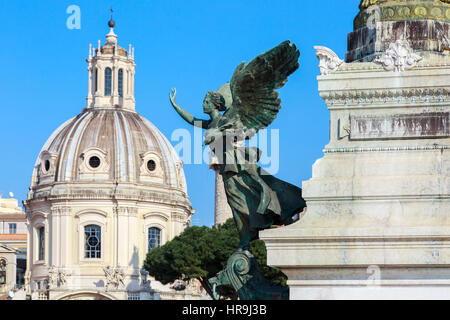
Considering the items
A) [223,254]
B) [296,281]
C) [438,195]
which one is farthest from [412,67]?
[223,254]

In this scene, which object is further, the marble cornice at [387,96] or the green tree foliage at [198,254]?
the green tree foliage at [198,254]

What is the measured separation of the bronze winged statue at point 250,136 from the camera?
12.6m

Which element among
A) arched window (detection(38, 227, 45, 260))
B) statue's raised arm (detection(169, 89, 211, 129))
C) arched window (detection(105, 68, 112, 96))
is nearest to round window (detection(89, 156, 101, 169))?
arched window (detection(38, 227, 45, 260))

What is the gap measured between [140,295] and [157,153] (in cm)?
1288

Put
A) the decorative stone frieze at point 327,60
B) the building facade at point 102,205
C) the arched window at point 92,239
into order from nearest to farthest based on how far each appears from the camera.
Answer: the decorative stone frieze at point 327,60, the building facade at point 102,205, the arched window at point 92,239

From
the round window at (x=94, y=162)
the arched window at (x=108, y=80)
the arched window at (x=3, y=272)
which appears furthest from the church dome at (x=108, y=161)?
the arched window at (x=3, y=272)

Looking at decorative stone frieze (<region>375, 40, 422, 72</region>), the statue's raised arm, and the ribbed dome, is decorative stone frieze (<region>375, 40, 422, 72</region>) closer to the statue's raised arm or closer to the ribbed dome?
the statue's raised arm

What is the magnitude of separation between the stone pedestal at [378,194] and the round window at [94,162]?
301ft

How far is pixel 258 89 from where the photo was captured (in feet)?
42.8

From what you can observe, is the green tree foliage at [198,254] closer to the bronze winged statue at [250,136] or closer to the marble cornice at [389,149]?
the bronze winged statue at [250,136]

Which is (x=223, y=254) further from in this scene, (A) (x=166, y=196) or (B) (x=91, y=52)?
(B) (x=91, y=52)

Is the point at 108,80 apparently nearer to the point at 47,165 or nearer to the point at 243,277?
the point at 47,165

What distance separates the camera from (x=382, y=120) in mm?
11945

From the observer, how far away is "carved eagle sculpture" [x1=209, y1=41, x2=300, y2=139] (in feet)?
42.2
